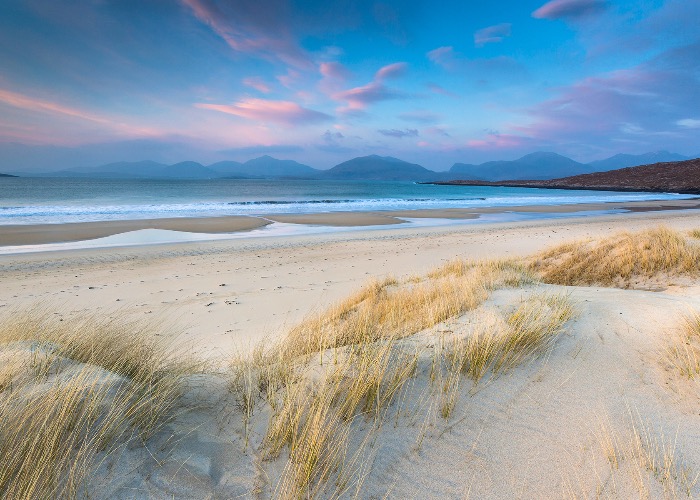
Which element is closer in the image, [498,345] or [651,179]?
[498,345]

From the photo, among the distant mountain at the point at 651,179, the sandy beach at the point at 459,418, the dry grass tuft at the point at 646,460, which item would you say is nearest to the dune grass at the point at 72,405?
the sandy beach at the point at 459,418

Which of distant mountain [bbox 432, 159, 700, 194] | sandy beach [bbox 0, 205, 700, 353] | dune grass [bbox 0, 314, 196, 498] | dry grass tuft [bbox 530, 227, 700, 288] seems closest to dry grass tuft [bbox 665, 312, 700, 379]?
dry grass tuft [bbox 530, 227, 700, 288]

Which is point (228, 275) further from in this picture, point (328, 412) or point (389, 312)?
point (328, 412)

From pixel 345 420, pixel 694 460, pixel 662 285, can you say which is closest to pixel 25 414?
pixel 345 420

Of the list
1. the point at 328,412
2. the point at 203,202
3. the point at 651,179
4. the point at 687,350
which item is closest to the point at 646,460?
the point at 687,350

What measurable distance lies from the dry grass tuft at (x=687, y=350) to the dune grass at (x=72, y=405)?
13.5 ft

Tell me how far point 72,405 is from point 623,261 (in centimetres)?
872

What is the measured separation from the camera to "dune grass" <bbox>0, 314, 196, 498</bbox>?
182cm

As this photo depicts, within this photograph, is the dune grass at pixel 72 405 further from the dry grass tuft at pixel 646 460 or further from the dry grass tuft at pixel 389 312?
the dry grass tuft at pixel 646 460

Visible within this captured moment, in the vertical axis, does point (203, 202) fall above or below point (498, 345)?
below

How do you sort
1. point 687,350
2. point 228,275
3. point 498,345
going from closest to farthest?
point 687,350
point 498,345
point 228,275

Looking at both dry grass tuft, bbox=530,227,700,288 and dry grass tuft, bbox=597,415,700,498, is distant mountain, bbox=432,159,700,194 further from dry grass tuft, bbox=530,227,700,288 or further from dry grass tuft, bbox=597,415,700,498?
dry grass tuft, bbox=597,415,700,498

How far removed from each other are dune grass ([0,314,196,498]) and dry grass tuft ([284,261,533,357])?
129cm

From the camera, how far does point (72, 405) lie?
7.23 feet
